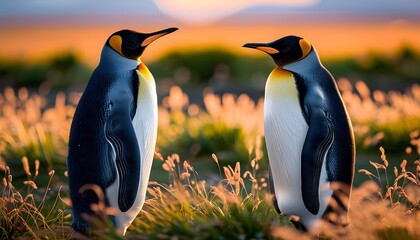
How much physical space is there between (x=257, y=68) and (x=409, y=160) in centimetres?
1091

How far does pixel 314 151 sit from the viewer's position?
3.75 m

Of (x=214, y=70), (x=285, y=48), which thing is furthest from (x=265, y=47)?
(x=214, y=70)

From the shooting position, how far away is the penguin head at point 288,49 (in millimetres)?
3902

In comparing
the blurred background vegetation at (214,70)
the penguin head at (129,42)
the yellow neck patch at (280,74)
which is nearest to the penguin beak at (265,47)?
the yellow neck patch at (280,74)

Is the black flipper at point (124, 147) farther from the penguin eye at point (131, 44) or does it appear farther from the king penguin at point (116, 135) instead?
the penguin eye at point (131, 44)

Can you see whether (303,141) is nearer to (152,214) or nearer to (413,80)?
(152,214)

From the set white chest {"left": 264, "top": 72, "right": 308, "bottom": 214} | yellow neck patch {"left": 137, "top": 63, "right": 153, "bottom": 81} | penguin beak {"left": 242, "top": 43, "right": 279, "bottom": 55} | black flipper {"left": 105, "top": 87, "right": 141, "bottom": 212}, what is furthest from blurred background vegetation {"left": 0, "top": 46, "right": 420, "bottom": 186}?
black flipper {"left": 105, "top": 87, "right": 141, "bottom": 212}

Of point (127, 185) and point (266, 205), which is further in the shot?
point (266, 205)

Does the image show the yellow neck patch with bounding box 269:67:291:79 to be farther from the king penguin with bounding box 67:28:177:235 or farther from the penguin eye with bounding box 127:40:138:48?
the penguin eye with bounding box 127:40:138:48

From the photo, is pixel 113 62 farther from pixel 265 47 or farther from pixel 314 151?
pixel 314 151

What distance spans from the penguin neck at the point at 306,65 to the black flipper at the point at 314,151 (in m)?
0.24

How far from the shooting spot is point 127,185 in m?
3.74

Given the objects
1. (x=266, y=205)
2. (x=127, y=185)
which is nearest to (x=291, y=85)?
(x=266, y=205)

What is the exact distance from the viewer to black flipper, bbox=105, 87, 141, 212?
373cm
